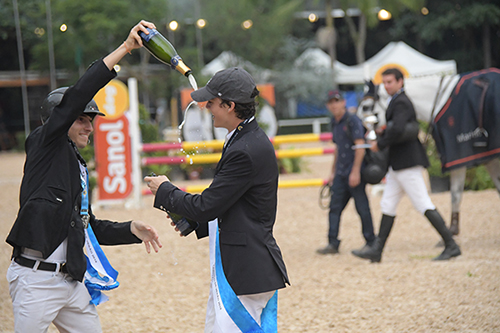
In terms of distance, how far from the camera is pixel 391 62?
2453 centimetres

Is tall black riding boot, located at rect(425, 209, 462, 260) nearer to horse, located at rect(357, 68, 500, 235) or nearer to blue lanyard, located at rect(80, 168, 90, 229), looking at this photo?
horse, located at rect(357, 68, 500, 235)

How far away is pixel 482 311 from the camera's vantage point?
4.27m

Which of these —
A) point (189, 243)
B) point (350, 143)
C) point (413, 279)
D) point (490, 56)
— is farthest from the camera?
point (490, 56)

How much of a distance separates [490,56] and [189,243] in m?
26.3

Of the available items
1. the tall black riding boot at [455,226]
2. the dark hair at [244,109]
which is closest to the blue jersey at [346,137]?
the tall black riding boot at [455,226]

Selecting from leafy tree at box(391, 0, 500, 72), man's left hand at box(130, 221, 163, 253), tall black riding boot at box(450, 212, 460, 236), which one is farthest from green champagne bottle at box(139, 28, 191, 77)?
leafy tree at box(391, 0, 500, 72)

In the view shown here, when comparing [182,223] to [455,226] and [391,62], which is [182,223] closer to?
[455,226]

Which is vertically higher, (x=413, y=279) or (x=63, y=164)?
(x=63, y=164)

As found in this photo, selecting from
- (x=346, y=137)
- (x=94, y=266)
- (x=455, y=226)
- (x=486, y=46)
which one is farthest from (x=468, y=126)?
(x=486, y=46)

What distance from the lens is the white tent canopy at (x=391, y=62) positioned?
23.7 metres

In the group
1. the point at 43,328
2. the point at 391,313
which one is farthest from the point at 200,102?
the point at 391,313

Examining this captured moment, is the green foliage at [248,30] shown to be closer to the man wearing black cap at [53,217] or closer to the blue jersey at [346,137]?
the blue jersey at [346,137]

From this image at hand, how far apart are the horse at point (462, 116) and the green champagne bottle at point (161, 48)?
4.52 meters

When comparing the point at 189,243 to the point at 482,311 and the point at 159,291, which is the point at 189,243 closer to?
the point at 159,291
